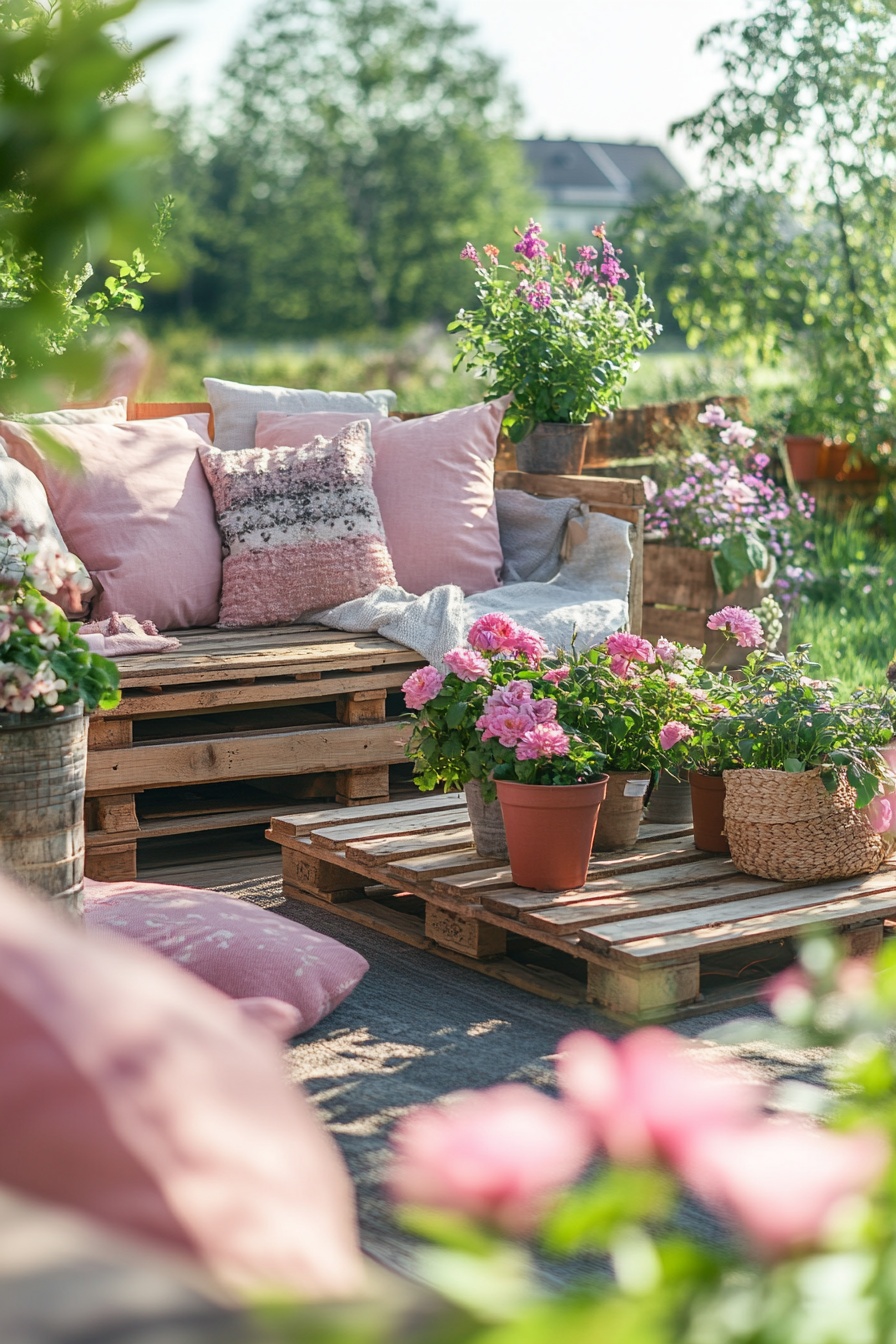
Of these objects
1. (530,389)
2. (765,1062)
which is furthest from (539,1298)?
(530,389)

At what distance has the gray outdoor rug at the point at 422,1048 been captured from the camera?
83.0 inches

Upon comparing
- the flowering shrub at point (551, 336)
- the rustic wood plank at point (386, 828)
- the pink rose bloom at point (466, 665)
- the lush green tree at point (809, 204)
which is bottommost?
the rustic wood plank at point (386, 828)

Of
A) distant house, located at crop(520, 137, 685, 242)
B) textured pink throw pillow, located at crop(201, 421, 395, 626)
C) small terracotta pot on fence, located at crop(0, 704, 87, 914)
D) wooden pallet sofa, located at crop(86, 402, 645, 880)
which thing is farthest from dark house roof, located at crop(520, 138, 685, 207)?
small terracotta pot on fence, located at crop(0, 704, 87, 914)

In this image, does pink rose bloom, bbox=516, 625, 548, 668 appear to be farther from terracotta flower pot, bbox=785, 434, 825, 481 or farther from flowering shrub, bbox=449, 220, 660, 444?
terracotta flower pot, bbox=785, 434, 825, 481

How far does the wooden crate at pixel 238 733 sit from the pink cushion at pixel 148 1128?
258cm

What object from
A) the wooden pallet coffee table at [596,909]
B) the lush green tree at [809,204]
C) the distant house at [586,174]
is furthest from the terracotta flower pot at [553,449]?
the distant house at [586,174]

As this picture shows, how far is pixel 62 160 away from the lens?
0.70m

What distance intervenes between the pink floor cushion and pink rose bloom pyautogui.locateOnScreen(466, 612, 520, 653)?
0.64 meters

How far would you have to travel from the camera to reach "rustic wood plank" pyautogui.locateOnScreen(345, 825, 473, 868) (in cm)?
286

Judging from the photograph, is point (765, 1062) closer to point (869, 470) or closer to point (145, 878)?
point (145, 878)

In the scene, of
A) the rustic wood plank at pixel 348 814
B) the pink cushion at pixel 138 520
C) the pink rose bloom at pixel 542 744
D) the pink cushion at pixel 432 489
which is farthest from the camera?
the pink cushion at pixel 432 489

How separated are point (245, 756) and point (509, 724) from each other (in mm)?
911

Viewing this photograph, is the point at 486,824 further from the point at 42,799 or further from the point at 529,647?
the point at 42,799

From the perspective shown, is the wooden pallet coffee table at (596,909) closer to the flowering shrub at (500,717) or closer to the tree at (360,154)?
the flowering shrub at (500,717)
